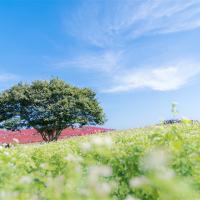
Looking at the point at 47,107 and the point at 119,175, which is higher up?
the point at 47,107

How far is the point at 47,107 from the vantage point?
133 ft

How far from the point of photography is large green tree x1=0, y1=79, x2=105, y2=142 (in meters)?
40.8

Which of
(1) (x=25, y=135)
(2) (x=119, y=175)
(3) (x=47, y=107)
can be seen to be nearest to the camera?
(2) (x=119, y=175)

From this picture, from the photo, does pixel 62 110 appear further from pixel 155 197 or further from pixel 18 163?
pixel 155 197

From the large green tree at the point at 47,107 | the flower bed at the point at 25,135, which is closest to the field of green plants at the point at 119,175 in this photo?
the large green tree at the point at 47,107

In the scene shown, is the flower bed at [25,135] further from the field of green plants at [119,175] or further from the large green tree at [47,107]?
the field of green plants at [119,175]

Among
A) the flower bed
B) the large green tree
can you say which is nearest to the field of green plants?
the large green tree

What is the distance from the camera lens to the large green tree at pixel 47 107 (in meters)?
40.8

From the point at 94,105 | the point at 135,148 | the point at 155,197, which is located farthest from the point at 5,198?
the point at 94,105

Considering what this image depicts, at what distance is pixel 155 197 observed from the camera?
7.04 metres

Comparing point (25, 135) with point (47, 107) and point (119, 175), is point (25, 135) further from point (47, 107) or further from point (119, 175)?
point (119, 175)

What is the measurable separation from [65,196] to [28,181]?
0.80 m

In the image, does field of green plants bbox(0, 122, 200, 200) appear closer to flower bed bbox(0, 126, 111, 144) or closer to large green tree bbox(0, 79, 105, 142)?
large green tree bbox(0, 79, 105, 142)

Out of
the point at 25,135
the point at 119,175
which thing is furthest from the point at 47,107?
the point at 119,175
